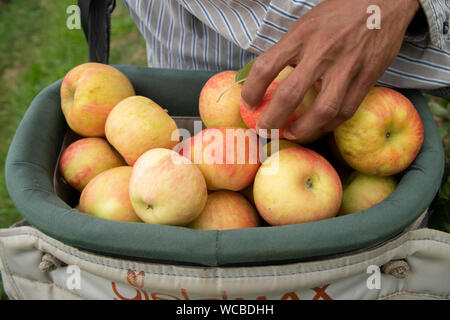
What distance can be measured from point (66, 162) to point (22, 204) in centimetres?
22

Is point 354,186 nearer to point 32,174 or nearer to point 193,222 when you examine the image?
point 193,222

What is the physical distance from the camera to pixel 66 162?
1.00 m

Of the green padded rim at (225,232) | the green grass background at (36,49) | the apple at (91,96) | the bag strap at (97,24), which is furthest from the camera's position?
the green grass background at (36,49)

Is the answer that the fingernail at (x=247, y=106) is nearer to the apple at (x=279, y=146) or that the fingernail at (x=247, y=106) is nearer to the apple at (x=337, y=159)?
the apple at (x=279, y=146)

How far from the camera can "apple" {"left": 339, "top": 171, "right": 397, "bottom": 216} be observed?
3.05ft

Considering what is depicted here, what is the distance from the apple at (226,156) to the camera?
89 cm

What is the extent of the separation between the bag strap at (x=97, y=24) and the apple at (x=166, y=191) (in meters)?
0.59

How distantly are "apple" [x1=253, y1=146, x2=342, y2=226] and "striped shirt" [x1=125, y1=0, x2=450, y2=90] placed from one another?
0.30 meters

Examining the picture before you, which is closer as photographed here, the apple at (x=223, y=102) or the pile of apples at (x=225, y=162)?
the pile of apples at (x=225, y=162)

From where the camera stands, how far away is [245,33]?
1011 millimetres

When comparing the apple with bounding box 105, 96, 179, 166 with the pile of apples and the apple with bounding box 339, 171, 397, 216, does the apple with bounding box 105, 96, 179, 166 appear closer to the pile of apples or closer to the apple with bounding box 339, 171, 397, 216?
the pile of apples

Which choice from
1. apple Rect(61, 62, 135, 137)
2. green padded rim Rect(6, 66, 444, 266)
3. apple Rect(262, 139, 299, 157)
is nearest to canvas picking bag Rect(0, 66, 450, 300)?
green padded rim Rect(6, 66, 444, 266)

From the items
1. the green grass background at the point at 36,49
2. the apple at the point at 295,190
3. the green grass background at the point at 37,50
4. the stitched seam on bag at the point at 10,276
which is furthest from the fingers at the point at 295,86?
the green grass background at the point at 37,50
